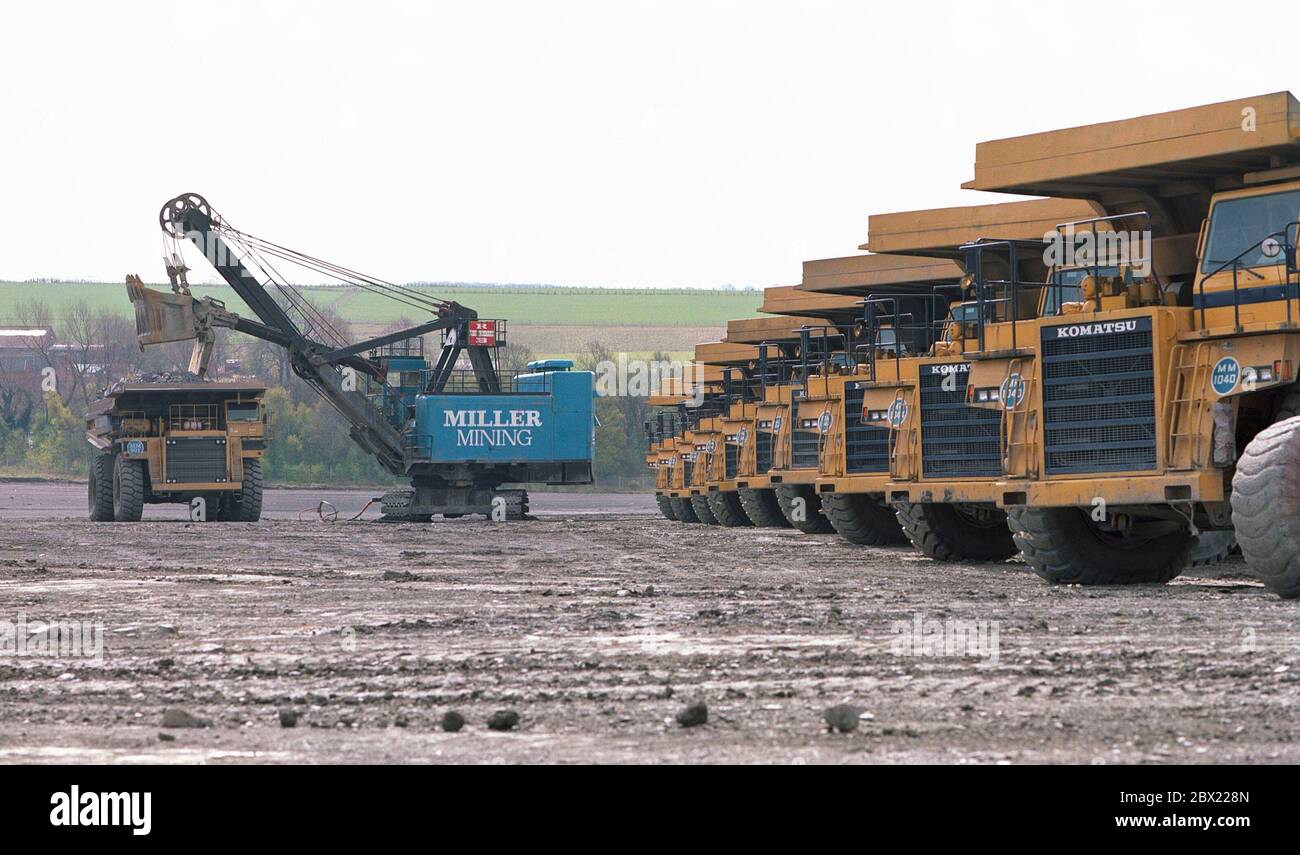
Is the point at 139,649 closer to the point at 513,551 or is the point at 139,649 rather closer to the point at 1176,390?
the point at 1176,390

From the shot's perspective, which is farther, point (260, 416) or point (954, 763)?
point (260, 416)

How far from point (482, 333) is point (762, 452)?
516 inches

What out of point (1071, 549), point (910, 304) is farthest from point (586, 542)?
point (1071, 549)

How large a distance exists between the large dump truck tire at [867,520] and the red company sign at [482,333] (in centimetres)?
1930

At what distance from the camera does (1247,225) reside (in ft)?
47.0

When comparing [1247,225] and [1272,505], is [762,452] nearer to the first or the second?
[1247,225]

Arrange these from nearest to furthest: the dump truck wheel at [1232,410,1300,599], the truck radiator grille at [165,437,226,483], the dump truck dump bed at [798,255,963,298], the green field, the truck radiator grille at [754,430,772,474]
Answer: the dump truck wheel at [1232,410,1300,599]
the dump truck dump bed at [798,255,963,298]
the truck radiator grille at [754,430,772,474]
the truck radiator grille at [165,437,226,483]
the green field

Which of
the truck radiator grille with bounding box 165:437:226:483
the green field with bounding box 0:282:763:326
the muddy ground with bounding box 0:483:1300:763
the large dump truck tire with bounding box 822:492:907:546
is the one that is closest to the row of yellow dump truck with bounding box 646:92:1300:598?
the muddy ground with bounding box 0:483:1300:763

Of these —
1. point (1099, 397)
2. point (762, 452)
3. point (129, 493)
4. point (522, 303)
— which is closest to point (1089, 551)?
point (1099, 397)

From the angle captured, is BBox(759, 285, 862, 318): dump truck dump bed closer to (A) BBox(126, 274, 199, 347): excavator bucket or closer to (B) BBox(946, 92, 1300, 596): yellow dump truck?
(B) BBox(946, 92, 1300, 596): yellow dump truck

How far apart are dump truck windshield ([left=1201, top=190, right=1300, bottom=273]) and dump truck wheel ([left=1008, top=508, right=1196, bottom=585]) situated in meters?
2.45

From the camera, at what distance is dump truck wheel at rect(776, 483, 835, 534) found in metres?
28.2

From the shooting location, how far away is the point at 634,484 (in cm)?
7538

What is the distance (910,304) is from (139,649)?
14.5 metres
